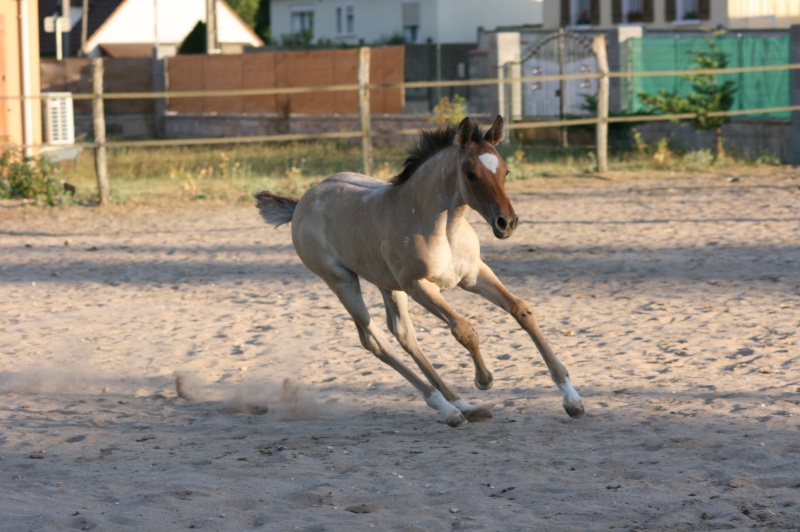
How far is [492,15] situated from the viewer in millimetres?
43406

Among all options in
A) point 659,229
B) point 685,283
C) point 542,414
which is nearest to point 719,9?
point 659,229

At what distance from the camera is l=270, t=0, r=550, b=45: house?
43000 mm

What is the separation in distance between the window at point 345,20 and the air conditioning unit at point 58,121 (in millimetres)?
28076

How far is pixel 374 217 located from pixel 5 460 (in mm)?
2223

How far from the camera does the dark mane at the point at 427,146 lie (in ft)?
18.9

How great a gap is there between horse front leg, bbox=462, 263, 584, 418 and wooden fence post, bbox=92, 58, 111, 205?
1104 cm

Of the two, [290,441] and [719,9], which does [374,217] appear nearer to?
[290,441]

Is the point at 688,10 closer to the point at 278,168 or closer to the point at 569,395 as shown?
the point at 278,168

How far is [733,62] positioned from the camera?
21.2 metres

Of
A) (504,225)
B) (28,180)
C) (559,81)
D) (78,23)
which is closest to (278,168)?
→ (28,180)

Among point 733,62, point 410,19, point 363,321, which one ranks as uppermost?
point 410,19

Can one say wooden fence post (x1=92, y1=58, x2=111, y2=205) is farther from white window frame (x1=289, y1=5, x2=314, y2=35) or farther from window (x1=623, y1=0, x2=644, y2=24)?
white window frame (x1=289, y1=5, x2=314, y2=35)

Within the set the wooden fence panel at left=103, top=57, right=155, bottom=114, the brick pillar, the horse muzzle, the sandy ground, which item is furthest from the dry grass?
the wooden fence panel at left=103, top=57, right=155, bottom=114

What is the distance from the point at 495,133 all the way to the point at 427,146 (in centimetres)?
53
